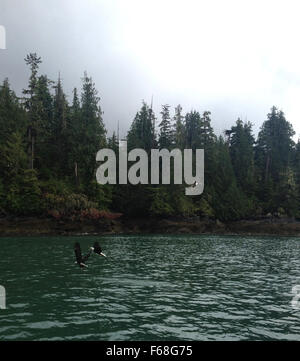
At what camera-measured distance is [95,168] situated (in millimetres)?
68688

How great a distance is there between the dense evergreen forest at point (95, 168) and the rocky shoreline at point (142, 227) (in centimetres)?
181

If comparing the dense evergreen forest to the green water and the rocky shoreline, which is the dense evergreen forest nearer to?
the rocky shoreline

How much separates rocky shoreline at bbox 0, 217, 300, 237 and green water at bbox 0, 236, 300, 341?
92.3 feet

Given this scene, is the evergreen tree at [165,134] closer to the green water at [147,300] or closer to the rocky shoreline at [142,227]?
the rocky shoreline at [142,227]

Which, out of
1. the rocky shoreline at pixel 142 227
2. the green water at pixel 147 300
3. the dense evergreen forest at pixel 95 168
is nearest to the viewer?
the green water at pixel 147 300

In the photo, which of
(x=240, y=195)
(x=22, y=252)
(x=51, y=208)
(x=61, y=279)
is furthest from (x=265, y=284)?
(x=240, y=195)

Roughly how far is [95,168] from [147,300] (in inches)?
2214

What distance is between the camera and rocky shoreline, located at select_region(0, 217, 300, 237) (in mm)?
51909

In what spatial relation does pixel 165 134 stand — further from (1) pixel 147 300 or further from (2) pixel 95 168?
(1) pixel 147 300

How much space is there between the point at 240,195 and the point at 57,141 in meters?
44.3

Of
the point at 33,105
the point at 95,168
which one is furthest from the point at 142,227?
the point at 33,105

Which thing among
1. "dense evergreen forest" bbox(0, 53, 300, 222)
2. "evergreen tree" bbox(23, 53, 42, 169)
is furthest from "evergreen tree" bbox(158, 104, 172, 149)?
"evergreen tree" bbox(23, 53, 42, 169)

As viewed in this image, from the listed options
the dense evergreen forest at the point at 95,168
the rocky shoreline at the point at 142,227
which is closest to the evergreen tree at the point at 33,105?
the dense evergreen forest at the point at 95,168

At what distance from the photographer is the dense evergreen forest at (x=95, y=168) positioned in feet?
192
